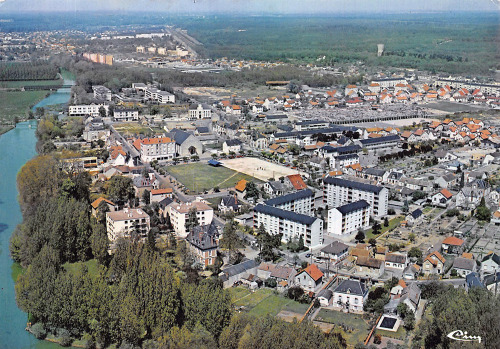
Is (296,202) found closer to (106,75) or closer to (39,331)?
(39,331)

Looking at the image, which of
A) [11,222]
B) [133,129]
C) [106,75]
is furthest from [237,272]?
[106,75]

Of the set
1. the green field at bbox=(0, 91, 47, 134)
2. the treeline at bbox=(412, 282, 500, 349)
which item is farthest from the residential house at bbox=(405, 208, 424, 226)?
the green field at bbox=(0, 91, 47, 134)

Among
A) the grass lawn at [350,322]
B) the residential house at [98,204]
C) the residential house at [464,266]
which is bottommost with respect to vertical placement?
the grass lawn at [350,322]

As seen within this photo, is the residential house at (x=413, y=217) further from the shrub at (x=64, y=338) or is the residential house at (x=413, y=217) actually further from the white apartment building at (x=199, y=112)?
the white apartment building at (x=199, y=112)

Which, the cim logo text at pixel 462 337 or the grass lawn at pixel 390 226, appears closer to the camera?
the cim logo text at pixel 462 337

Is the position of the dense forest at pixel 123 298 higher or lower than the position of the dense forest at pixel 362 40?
lower

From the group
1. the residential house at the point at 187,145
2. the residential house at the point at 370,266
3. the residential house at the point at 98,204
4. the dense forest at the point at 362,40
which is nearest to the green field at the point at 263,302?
the residential house at the point at 370,266

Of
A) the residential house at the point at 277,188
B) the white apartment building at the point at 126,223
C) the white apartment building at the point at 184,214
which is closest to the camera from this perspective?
the white apartment building at the point at 126,223
